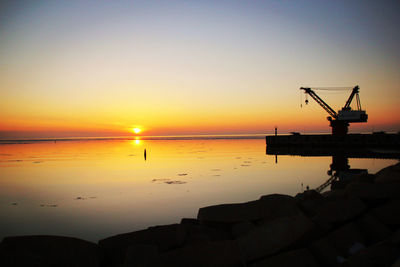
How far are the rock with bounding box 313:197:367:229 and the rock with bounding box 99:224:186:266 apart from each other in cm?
225

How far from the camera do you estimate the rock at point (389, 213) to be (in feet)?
15.1

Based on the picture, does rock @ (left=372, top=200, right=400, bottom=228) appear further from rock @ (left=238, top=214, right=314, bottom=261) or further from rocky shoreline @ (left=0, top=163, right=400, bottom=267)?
rock @ (left=238, top=214, right=314, bottom=261)

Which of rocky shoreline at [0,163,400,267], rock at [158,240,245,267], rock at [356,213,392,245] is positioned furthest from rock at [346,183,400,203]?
rock at [158,240,245,267]

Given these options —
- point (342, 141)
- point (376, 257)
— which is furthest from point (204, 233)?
point (342, 141)

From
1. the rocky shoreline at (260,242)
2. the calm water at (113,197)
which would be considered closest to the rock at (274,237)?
the rocky shoreline at (260,242)

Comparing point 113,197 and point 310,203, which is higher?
point 310,203

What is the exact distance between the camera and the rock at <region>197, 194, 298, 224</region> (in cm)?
526

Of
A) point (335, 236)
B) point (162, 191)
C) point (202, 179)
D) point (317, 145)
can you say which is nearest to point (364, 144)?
point (317, 145)

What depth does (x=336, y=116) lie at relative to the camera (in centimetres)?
4903

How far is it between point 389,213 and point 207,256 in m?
3.28

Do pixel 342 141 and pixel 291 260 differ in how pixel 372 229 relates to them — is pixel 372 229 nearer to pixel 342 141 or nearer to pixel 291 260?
pixel 291 260

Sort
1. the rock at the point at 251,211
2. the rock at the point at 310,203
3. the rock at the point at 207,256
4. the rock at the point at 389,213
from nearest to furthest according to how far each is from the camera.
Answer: the rock at the point at 207,256
the rock at the point at 389,213
the rock at the point at 251,211
the rock at the point at 310,203

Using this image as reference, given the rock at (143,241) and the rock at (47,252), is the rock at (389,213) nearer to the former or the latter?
the rock at (143,241)

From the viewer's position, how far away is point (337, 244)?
415 centimetres
